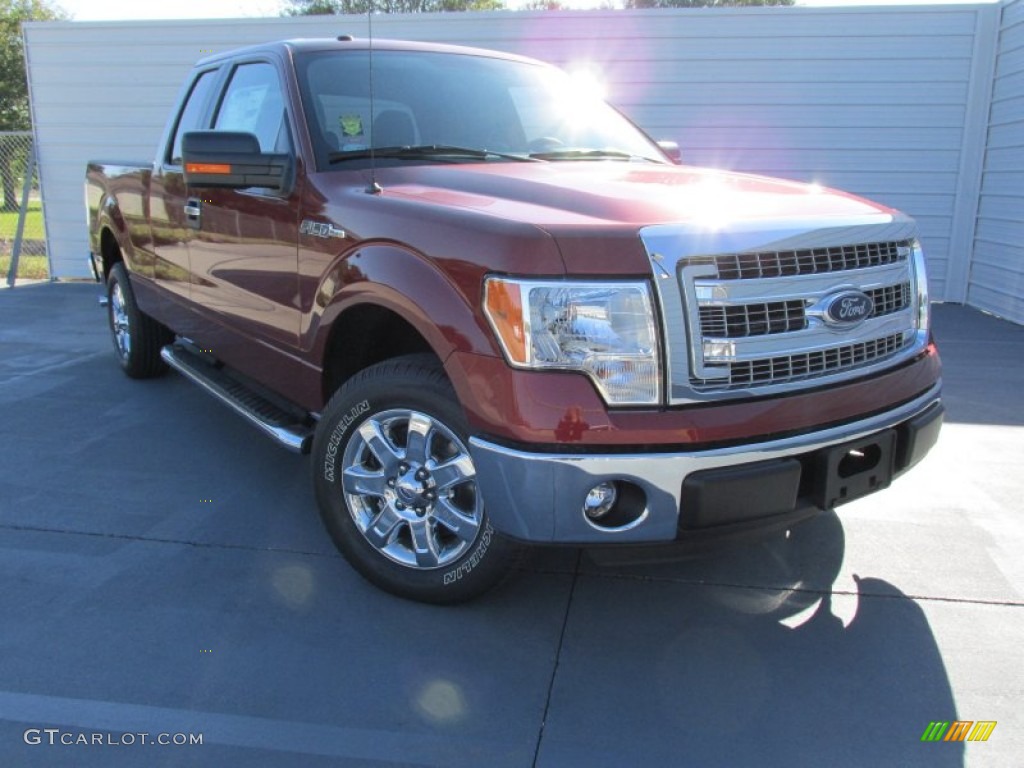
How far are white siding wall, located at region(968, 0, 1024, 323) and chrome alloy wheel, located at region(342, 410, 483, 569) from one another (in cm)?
771

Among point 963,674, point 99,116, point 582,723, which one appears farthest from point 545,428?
point 99,116

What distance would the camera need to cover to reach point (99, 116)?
36.2 ft

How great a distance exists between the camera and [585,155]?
3.73 meters

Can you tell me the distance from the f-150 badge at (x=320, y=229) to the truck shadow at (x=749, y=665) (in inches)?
58.4

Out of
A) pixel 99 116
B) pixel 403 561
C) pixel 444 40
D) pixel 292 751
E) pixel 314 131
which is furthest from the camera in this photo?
pixel 99 116

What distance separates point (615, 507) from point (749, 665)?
2.46 ft

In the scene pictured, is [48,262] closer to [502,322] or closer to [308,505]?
[308,505]

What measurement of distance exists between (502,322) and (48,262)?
11.2 meters

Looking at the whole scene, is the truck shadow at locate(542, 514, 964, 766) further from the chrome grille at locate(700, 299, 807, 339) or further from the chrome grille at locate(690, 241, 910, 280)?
→ the chrome grille at locate(690, 241, 910, 280)

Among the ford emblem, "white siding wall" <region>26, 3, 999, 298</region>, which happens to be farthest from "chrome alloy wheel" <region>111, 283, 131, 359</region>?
"white siding wall" <region>26, 3, 999, 298</region>

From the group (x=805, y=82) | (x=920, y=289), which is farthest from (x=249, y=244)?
A: (x=805, y=82)

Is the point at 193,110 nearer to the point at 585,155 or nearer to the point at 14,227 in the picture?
the point at 585,155

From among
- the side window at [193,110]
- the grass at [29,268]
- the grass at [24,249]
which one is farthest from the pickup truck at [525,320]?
the grass at [24,249]

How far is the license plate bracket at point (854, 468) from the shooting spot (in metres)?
2.55
